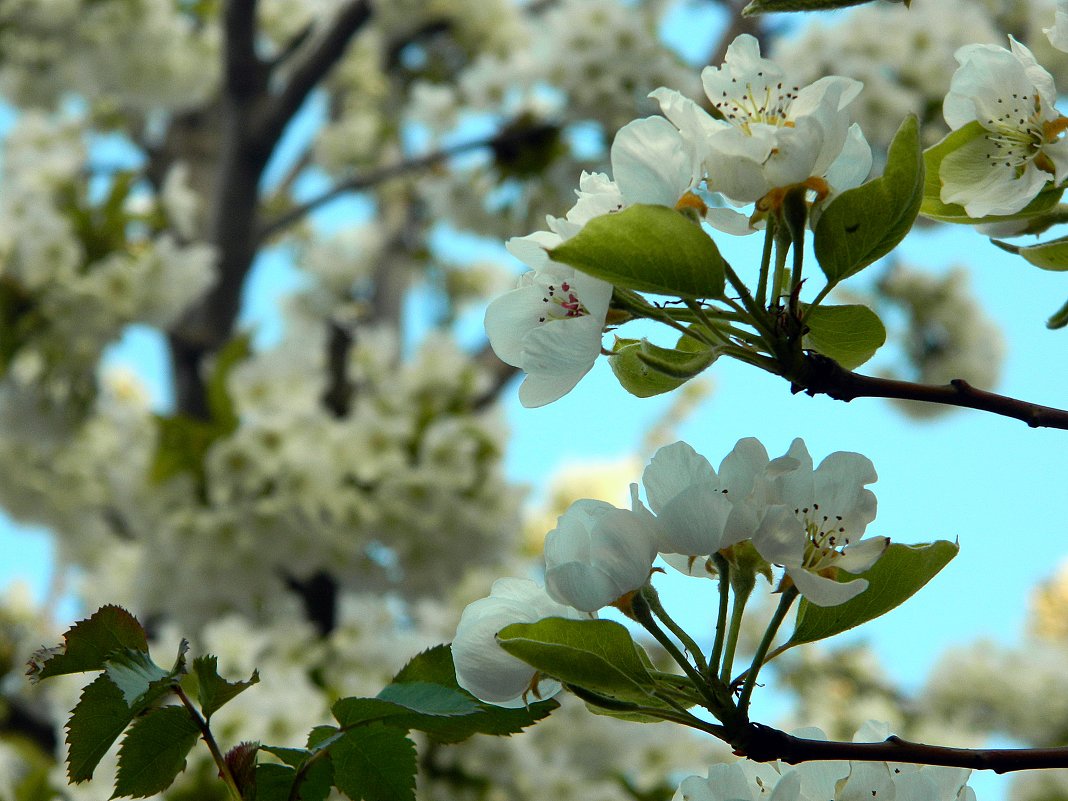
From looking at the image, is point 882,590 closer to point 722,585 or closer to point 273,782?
point 722,585

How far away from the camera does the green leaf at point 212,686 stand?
17.4 inches

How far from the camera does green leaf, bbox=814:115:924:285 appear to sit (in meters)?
0.38

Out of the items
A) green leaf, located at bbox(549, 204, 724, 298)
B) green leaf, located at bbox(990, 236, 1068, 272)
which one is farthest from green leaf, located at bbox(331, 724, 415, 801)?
green leaf, located at bbox(990, 236, 1068, 272)

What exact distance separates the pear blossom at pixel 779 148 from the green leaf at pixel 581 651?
16cm

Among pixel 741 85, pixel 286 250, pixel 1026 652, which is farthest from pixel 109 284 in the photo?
pixel 1026 652

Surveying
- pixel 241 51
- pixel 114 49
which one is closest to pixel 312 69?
pixel 241 51

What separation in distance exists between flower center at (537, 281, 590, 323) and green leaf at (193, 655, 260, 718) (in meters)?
0.18

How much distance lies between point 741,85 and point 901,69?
2087 millimetres

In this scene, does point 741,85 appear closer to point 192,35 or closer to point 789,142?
point 789,142

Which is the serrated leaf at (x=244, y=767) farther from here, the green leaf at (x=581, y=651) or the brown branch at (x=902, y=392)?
the brown branch at (x=902, y=392)

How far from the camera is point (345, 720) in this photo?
47cm

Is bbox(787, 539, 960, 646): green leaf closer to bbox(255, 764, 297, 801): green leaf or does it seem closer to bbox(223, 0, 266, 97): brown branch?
bbox(255, 764, 297, 801): green leaf

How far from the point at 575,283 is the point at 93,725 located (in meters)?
0.25

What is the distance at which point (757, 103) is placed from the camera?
0.47 meters
